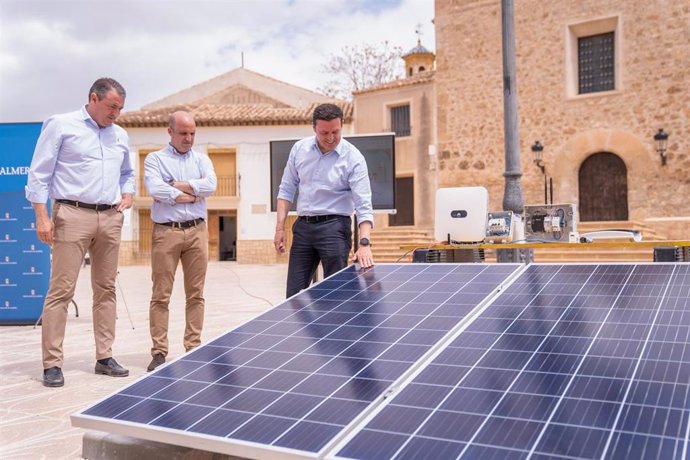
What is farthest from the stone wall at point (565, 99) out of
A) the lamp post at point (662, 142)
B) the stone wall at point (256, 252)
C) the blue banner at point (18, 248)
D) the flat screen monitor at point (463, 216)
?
the blue banner at point (18, 248)

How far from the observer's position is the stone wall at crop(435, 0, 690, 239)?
1931 cm

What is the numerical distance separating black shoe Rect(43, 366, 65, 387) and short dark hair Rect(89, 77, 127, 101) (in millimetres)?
1887

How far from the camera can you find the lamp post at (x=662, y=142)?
19.2 meters

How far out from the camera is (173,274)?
194 inches

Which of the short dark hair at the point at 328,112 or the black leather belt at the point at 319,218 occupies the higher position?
the short dark hair at the point at 328,112

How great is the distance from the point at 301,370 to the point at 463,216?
4.60 metres

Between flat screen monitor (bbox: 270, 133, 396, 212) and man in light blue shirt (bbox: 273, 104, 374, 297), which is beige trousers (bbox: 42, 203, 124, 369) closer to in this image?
man in light blue shirt (bbox: 273, 104, 374, 297)

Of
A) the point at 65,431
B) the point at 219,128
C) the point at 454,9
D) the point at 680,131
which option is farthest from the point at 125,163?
the point at 219,128

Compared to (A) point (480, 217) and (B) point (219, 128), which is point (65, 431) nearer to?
(A) point (480, 217)

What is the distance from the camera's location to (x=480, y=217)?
22.0ft

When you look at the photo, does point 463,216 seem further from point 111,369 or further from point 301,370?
point 301,370

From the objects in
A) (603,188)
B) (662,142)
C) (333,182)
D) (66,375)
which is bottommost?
(66,375)

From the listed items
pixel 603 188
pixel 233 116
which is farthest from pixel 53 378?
pixel 233 116

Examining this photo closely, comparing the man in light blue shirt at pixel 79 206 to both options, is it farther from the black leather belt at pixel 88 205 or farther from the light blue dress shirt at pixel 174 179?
the light blue dress shirt at pixel 174 179
